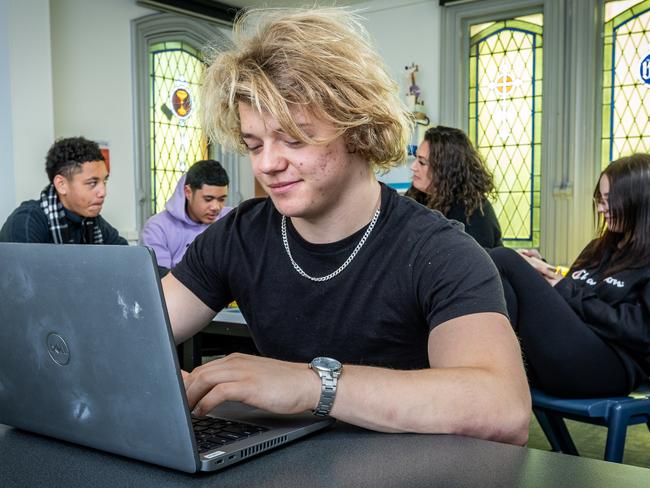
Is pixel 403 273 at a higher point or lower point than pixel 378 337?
higher

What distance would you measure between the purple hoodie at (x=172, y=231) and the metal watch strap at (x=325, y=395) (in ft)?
8.96

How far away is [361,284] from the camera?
46.0 inches

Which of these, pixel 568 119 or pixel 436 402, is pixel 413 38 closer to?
pixel 568 119

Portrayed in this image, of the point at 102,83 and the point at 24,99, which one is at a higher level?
the point at 102,83

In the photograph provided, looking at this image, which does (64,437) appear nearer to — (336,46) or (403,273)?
(403,273)

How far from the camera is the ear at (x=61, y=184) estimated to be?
317 centimetres

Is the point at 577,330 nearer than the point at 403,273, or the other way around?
Answer: the point at 403,273

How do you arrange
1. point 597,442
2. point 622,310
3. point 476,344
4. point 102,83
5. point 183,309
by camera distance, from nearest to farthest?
point 476,344 → point 183,309 → point 622,310 → point 597,442 → point 102,83

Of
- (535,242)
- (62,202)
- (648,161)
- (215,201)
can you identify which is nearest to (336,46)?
(648,161)

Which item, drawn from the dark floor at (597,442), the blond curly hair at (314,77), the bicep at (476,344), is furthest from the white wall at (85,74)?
the bicep at (476,344)

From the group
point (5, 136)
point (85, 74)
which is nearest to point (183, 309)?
point (5, 136)

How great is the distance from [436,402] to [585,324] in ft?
4.09

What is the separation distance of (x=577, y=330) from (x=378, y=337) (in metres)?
0.95

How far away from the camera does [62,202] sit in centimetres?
321
